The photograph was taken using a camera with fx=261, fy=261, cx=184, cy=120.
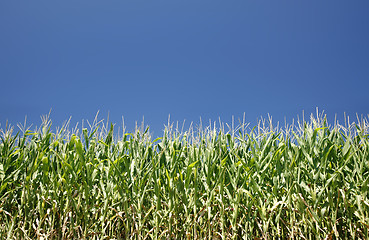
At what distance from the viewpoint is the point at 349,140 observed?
281 cm

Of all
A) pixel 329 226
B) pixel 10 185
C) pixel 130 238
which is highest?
pixel 10 185

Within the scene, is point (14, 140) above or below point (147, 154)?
above

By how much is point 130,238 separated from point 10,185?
1918mm

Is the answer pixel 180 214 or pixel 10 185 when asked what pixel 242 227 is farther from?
pixel 10 185

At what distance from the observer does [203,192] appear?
299 cm

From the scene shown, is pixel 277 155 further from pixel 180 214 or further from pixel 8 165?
pixel 8 165

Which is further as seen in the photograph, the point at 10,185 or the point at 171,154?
the point at 10,185

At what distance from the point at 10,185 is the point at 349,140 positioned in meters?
4.18

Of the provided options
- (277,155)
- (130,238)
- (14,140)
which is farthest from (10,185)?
(277,155)

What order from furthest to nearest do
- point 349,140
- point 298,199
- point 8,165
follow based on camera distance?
1. point 8,165
2. point 349,140
3. point 298,199

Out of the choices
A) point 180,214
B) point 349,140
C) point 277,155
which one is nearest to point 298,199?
point 277,155

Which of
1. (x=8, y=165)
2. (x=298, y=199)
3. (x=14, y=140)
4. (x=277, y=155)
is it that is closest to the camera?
(x=298, y=199)

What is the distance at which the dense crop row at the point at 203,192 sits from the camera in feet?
8.75

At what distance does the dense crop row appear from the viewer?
8.75ft
